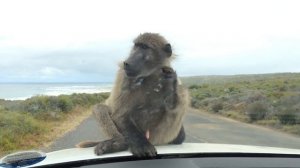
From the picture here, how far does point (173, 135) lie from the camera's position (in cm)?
536

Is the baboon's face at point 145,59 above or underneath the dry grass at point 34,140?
above

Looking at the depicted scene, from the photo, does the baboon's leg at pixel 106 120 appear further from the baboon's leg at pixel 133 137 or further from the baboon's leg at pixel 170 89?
the baboon's leg at pixel 170 89

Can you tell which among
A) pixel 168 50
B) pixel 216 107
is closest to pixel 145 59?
pixel 168 50

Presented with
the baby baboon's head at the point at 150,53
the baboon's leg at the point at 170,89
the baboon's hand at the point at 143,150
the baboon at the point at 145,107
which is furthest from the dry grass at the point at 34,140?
the baboon's hand at the point at 143,150

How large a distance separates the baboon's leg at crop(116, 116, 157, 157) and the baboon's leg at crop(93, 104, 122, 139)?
0.25ft

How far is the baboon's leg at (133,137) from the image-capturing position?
3881 millimetres

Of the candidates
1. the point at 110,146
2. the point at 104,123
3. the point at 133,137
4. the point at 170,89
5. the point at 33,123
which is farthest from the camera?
the point at 33,123

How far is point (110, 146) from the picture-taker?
13.4 feet

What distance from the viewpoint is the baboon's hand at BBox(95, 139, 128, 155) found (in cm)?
379

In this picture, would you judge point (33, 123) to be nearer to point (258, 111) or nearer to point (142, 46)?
point (258, 111)

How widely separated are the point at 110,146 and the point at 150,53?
246 centimetres

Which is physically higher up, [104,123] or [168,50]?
[168,50]

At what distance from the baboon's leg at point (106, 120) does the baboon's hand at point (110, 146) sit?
1.90 ft

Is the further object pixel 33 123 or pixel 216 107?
pixel 216 107
